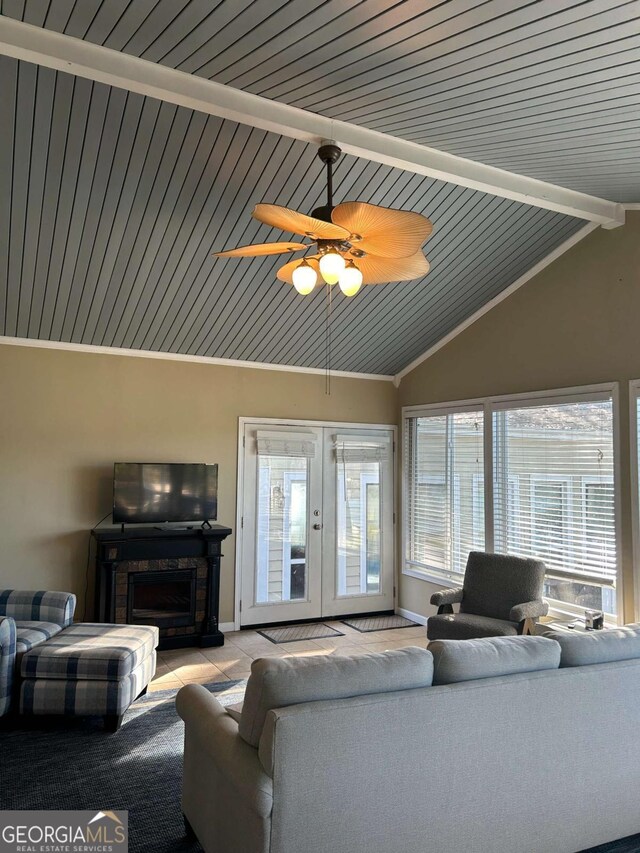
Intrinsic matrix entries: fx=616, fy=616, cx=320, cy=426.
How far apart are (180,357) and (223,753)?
4.14 metres

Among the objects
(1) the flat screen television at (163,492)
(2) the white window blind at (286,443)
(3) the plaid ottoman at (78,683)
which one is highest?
(2) the white window blind at (286,443)

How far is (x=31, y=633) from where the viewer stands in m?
3.83

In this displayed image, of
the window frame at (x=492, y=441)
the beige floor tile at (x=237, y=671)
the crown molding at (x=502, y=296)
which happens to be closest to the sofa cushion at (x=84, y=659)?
the beige floor tile at (x=237, y=671)

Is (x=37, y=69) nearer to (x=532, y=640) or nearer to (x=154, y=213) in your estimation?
(x=154, y=213)

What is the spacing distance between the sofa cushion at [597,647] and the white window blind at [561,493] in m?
1.87

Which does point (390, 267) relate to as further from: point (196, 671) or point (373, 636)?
point (373, 636)

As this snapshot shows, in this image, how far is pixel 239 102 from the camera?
123 inches

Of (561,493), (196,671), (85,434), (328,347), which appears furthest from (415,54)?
(196,671)

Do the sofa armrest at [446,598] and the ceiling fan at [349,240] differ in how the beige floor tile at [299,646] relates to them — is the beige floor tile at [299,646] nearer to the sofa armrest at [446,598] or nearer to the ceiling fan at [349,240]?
the sofa armrest at [446,598]

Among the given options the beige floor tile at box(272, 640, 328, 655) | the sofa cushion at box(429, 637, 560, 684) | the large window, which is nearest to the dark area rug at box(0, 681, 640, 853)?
the sofa cushion at box(429, 637, 560, 684)

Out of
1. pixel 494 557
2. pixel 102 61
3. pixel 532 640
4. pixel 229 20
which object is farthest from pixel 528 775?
pixel 102 61

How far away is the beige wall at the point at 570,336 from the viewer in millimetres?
4309

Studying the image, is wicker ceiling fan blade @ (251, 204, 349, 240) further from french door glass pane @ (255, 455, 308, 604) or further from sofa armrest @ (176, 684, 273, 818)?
french door glass pane @ (255, 455, 308, 604)

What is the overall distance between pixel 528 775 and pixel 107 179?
12.1ft
